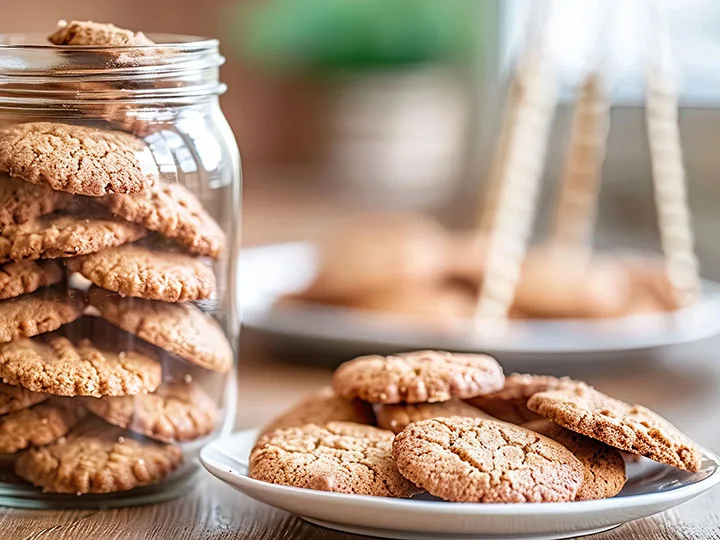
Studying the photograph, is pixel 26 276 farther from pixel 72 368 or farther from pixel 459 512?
pixel 459 512

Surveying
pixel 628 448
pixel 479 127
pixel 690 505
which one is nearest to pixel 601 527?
pixel 628 448

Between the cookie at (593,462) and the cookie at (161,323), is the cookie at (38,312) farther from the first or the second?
the cookie at (593,462)

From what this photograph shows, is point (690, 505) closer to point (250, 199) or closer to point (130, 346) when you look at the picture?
point (130, 346)

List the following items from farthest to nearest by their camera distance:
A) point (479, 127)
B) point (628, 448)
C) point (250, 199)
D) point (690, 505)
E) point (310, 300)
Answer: point (479, 127) < point (250, 199) < point (310, 300) < point (690, 505) < point (628, 448)

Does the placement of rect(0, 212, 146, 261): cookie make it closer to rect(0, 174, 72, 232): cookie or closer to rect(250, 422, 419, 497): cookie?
rect(0, 174, 72, 232): cookie

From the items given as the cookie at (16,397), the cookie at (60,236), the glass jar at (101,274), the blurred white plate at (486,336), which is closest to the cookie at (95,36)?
the glass jar at (101,274)

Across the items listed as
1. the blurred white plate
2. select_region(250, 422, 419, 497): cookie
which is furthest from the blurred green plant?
select_region(250, 422, 419, 497): cookie
